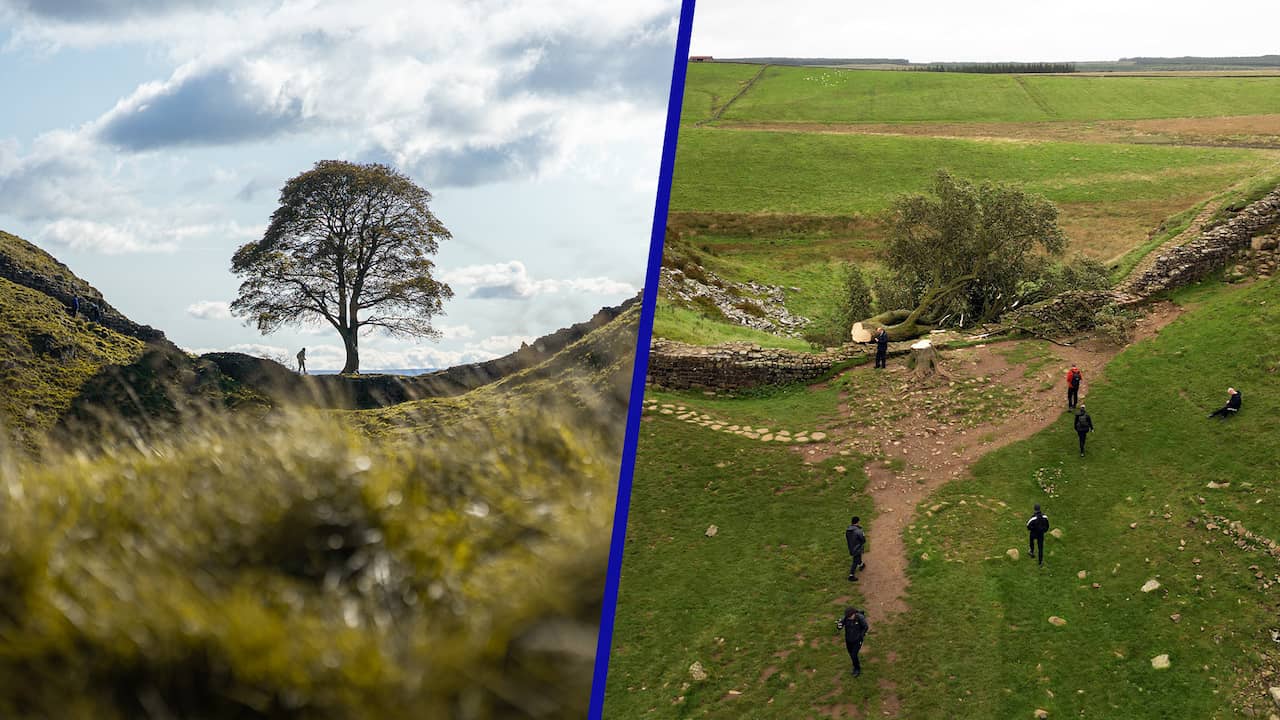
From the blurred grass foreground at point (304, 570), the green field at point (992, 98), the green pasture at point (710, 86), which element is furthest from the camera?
the green pasture at point (710, 86)

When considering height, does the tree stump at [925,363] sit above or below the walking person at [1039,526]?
above

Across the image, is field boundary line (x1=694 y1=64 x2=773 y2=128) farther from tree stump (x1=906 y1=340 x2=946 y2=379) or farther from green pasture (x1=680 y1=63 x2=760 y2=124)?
tree stump (x1=906 y1=340 x2=946 y2=379)

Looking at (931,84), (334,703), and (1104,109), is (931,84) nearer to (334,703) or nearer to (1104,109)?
(1104,109)

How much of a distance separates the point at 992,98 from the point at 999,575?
80.5 metres

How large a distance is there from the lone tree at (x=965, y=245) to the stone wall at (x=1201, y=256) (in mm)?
3290

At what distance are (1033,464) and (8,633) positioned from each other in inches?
869

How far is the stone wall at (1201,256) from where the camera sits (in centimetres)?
3077

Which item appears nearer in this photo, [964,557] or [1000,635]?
[1000,635]

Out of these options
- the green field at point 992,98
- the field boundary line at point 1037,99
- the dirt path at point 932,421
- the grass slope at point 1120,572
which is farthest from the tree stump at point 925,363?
the field boundary line at point 1037,99

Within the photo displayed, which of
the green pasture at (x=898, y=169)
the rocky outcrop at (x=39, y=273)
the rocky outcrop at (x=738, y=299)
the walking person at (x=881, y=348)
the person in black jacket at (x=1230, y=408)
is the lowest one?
the person in black jacket at (x=1230, y=408)

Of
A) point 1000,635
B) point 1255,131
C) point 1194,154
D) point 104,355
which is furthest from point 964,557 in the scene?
point 1255,131

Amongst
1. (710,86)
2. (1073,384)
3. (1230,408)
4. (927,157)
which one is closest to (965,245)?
(1073,384)

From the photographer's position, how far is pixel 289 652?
3.31 meters

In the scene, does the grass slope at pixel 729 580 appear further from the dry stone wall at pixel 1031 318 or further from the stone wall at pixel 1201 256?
the stone wall at pixel 1201 256
